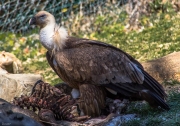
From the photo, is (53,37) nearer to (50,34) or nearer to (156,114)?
(50,34)

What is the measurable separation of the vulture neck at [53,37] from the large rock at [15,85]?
0.53 meters

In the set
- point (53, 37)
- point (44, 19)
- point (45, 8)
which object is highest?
point (45, 8)

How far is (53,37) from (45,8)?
615cm

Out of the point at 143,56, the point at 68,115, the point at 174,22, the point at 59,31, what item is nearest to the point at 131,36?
the point at 174,22

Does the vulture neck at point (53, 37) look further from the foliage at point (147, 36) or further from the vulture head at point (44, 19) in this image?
the foliage at point (147, 36)

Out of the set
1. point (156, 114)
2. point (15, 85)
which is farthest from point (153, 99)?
point (15, 85)

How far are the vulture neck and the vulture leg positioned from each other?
0.57 metres

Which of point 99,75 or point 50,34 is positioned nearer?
point 99,75

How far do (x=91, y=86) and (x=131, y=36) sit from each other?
5.20 m

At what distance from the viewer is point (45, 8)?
41.7ft

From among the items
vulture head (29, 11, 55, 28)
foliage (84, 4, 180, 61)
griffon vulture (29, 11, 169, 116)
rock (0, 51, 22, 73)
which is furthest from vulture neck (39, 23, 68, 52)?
foliage (84, 4, 180, 61)

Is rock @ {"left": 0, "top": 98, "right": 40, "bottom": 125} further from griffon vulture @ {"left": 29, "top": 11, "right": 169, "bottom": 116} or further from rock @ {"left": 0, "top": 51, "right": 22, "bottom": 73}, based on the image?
rock @ {"left": 0, "top": 51, "right": 22, "bottom": 73}

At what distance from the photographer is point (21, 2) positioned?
12.7 m

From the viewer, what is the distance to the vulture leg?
20.6 ft
